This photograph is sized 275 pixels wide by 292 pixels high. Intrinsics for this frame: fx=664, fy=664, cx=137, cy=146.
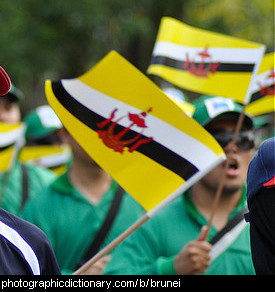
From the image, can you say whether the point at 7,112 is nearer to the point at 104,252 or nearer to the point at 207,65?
the point at 207,65

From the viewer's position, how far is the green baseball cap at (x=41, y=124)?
7945mm

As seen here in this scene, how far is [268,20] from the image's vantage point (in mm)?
17750

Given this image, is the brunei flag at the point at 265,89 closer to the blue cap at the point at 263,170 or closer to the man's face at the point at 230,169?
the man's face at the point at 230,169

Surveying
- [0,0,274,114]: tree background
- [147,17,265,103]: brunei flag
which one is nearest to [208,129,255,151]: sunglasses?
[147,17,265,103]: brunei flag

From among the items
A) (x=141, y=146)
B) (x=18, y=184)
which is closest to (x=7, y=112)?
(x=18, y=184)

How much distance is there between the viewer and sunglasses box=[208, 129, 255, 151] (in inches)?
162

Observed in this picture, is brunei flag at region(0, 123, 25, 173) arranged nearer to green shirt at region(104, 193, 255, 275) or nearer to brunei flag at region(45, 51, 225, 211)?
green shirt at region(104, 193, 255, 275)

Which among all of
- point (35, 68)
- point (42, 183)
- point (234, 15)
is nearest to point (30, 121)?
point (42, 183)

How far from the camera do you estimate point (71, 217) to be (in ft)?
15.4

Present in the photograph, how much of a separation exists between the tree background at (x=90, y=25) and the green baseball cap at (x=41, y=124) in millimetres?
5875

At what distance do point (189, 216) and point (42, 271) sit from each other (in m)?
1.76

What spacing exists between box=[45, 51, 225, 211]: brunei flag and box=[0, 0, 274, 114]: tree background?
10.2 m

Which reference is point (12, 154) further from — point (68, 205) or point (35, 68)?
point (35, 68)

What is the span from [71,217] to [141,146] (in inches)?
51.0
